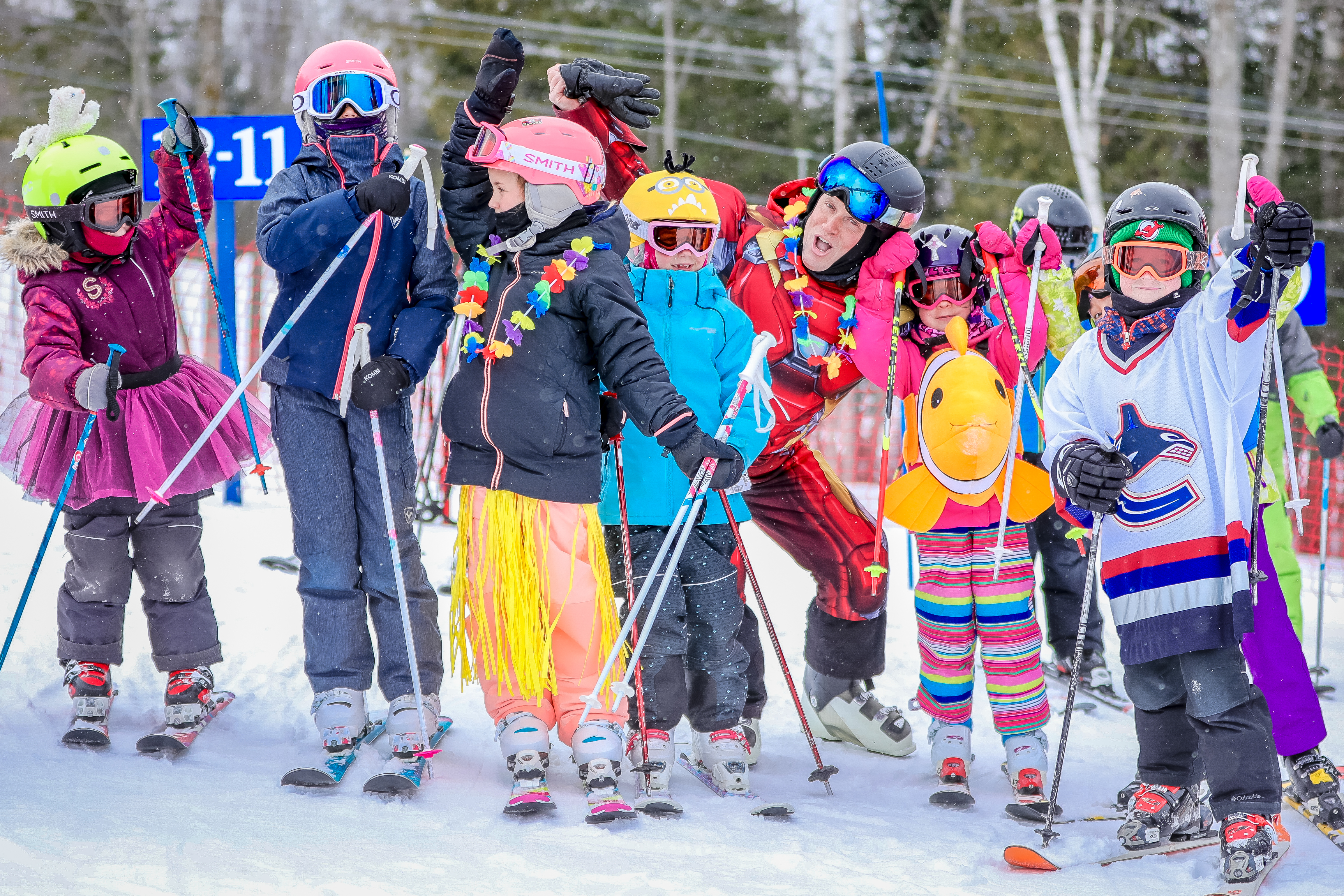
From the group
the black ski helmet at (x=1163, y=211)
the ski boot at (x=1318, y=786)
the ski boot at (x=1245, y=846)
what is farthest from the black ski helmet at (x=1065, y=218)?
the ski boot at (x=1245, y=846)

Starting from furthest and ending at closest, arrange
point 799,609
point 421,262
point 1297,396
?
1. point 799,609
2. point 1297,396
3. point 421,262

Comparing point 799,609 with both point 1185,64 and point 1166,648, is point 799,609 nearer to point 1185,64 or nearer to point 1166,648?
point 1166,648

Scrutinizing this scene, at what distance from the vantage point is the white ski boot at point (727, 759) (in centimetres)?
353

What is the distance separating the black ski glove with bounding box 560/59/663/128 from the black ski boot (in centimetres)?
216

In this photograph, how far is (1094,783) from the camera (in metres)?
3.95

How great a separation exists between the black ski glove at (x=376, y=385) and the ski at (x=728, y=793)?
1.44m

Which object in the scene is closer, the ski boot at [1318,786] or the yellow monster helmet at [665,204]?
the ski boot at [1318,786]

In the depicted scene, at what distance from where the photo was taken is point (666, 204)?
3488 mm

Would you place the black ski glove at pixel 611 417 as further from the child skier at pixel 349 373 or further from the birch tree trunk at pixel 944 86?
the birch tree trunk at pixel 944 86

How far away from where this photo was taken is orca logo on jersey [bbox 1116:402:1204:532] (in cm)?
311

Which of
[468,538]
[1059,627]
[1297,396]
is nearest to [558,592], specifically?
[468,538]

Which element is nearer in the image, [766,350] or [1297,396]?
[766,350]

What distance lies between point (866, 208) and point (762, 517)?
1071 millimetres

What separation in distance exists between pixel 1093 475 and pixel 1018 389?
842mm
